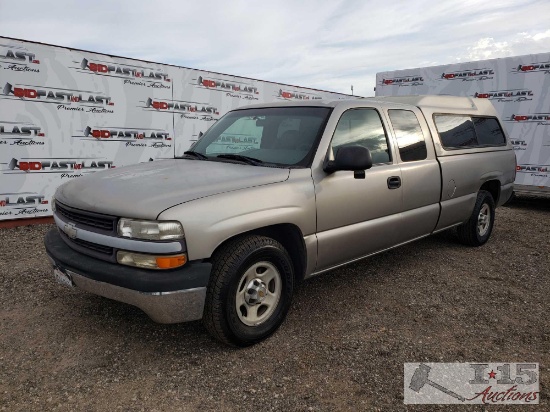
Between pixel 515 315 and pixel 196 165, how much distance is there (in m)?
3.02

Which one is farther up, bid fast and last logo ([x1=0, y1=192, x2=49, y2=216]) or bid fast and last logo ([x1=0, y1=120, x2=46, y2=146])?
bid fast and last logo ([x1=0, y1=120, x2=46, y2=146])

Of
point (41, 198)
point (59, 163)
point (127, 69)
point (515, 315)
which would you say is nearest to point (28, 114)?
point (59, 163)

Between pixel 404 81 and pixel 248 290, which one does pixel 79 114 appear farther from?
pixel 404 81

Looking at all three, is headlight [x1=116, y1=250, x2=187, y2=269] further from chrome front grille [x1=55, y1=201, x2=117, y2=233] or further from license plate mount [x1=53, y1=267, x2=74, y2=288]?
license plate mount [x1=53, y1=267, x2=74, y2=288]

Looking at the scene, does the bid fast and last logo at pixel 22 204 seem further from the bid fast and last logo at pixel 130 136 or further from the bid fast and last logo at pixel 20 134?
the bid fast and last logo at pixel 130 136

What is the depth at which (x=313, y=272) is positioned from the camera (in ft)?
11.1

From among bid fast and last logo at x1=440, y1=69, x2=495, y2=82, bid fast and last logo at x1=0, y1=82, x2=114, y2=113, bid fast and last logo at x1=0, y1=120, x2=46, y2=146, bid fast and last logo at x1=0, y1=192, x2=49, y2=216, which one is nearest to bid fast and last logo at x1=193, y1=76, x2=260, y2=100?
bid fast and last logo at x1=0, y1=82, x2=114, y2=113

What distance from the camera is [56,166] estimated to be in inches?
287

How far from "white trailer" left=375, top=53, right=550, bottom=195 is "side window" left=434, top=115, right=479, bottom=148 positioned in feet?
13.7

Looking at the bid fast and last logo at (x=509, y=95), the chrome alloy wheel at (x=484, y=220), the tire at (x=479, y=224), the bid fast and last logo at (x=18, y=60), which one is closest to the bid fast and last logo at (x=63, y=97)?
the bid fast and last logo at (x=18, y=60)

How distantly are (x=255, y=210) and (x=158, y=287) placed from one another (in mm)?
810

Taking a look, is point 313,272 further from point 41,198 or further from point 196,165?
point 41,198

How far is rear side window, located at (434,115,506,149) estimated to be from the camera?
191 inches

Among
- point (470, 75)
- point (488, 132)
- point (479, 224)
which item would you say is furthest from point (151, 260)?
point (470, 75)
